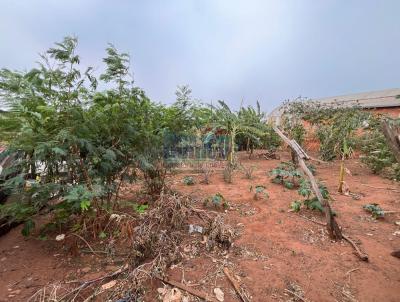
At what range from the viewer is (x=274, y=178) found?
19.1 ft

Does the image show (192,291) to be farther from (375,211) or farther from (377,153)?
(377,153)

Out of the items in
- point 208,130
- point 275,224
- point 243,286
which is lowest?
point 243,286

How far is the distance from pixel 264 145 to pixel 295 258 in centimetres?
791

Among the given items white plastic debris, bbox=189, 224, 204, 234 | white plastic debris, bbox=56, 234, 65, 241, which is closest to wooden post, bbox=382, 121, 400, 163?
white plastic debris, bbox=189, 224, 204, 234

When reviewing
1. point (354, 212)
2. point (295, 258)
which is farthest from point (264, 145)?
point (295, 258)

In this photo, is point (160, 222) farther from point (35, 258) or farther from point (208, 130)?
point (208, 130)

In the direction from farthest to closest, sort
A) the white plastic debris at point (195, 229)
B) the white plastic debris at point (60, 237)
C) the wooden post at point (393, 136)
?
the white plastic debris at point (195, 229) → the white plastic debris at point (60, 237) → the wooden post at point (393, 136)

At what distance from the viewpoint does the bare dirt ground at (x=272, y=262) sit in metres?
2.42

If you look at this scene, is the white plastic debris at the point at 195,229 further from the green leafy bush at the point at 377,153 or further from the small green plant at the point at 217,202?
the green leafy bush at the point at 377,153

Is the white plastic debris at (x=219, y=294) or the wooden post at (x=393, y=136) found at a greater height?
the wooden post at (x=393, y=136)

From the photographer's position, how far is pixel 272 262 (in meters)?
2.80

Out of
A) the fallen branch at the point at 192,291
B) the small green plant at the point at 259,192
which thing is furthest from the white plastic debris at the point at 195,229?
the small green plant at the point at 259,192

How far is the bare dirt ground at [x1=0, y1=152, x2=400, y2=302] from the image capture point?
2.42m

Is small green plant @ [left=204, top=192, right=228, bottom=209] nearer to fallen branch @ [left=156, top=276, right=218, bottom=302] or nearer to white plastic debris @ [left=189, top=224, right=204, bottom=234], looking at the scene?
white plastic debris @ [left=189, top=224, right=204, bottom=234]
